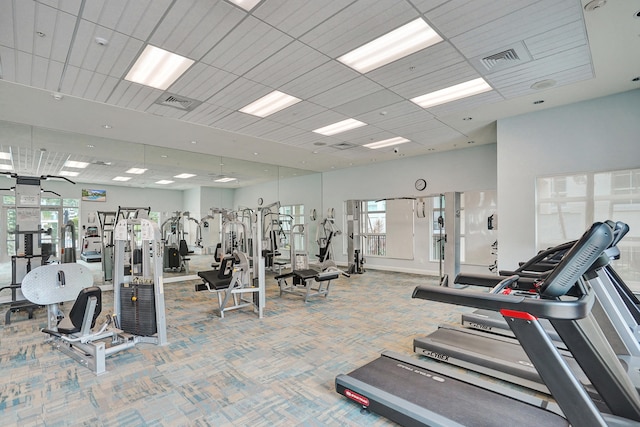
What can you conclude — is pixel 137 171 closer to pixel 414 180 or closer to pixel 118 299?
pixel 118 299

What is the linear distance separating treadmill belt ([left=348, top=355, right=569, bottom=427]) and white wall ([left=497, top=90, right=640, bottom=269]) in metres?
3.86

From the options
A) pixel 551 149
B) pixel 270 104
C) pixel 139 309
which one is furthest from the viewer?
pixel 551 149

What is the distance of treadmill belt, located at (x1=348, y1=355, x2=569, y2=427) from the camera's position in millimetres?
1971

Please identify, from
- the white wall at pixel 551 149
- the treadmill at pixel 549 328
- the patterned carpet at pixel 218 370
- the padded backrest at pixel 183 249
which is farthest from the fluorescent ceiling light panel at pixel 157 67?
the white wall at pixel 551 149

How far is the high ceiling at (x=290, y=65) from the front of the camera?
2.71 metres

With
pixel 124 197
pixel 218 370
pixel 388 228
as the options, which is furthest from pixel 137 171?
pixel 388 228

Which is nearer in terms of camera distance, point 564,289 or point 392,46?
point 564,289

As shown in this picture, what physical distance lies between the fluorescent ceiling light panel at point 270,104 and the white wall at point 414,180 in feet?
16.8

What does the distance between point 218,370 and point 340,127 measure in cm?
462

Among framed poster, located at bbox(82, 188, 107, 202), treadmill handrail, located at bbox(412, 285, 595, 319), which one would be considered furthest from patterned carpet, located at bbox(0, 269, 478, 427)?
framed poster, located at bbox(82, 188, 107, 202)

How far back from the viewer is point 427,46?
10.7 feet

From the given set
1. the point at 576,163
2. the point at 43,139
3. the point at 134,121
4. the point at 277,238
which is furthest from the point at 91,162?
the point at 576,163

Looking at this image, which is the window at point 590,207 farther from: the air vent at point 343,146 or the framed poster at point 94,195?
the framed poster at point 94,195

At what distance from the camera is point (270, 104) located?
484 centimetres
